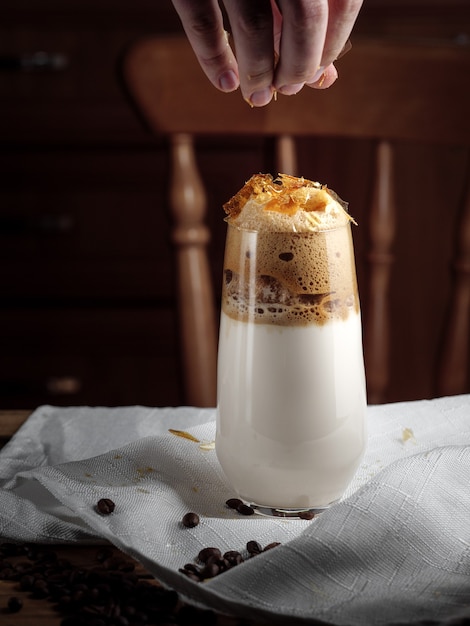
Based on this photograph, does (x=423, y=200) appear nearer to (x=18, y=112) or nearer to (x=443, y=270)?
(x=443, y=270)

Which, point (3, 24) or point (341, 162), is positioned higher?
point (3, 24)

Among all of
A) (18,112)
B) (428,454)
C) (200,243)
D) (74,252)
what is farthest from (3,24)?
(428,454)

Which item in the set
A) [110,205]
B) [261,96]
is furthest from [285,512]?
[110,205]

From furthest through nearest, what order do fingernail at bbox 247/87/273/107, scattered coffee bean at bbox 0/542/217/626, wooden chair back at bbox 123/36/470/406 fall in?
wooden chair back at bbox 123/36/470/406
fingernail at bbox 247/87/273/107
scattered coffee bean at bbox 0/542/217/626

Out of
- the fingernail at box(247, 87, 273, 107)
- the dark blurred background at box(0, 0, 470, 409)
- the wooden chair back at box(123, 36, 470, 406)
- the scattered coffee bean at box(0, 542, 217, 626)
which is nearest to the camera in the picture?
the scattered coffee bean at box(0, 542, 217, 626)

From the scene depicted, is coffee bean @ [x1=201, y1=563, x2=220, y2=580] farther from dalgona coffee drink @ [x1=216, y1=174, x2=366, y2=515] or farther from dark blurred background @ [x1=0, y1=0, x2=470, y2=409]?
dark blurred background @ [x1=0, y1=0, x2=470, y2=409]

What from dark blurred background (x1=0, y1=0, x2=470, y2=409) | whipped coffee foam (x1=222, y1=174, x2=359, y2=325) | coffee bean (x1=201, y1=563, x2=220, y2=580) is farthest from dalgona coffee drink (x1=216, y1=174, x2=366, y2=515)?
dark blurred background (x1=0, y1=0, x2=470, y2=409)

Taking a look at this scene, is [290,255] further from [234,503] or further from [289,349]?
[234,503]
